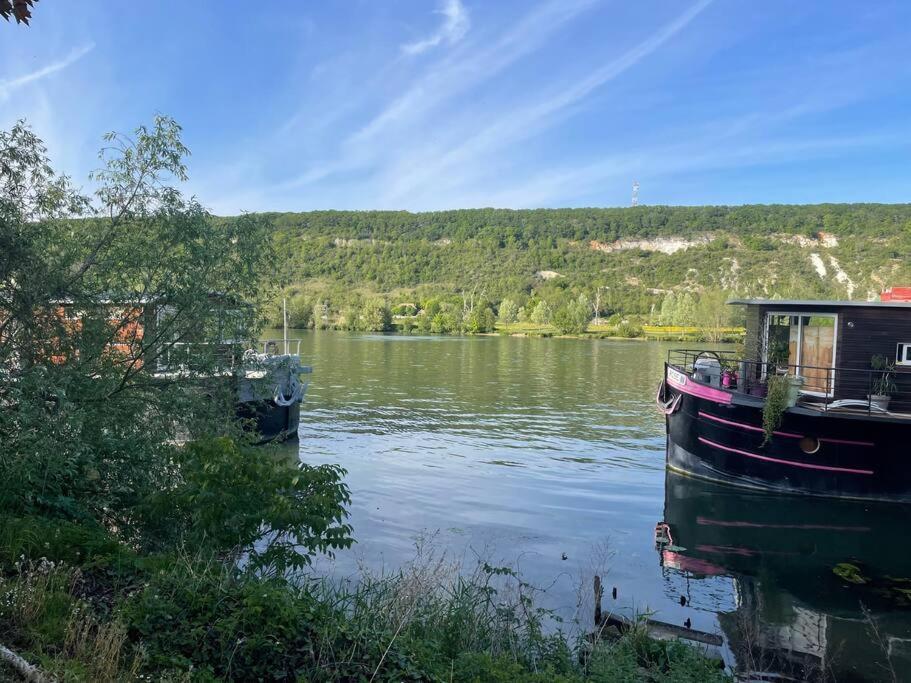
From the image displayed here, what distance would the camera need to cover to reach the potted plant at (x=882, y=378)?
13.6 m

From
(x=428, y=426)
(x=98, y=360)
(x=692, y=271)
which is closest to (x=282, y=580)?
(x=98, y=360)

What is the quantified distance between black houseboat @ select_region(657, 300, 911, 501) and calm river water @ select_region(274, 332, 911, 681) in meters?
0.56

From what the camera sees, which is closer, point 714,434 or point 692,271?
point 714,434

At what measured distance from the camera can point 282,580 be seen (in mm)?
5586

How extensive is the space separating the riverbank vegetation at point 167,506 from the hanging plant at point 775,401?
671 centimetres

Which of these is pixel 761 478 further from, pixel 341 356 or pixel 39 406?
pixel 341 356

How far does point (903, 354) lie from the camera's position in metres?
13.8

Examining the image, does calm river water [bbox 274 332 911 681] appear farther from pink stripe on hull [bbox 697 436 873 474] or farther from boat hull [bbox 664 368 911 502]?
pink stripe on hull [bbox 697 436 873 474]

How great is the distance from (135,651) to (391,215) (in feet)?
605

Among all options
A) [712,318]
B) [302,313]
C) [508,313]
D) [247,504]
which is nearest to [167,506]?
[247,504]

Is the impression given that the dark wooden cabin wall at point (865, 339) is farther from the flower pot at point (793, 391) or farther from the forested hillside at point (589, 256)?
the forested hillside at point (589, 256)

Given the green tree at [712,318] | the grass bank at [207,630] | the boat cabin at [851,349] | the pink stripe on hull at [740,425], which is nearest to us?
the grass bank at [207,630]

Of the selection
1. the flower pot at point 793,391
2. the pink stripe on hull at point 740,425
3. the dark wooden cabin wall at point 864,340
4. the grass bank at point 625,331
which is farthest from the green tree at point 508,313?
the flower pot at point 793,391

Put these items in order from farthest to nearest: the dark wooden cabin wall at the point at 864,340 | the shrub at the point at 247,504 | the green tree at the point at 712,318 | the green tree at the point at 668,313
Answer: the green tree at the point at 668,313 → the green tree at the point at 712,318 → the dark wooden cabin wall at the point at 864,340 → the shrub at the point at 247,504
